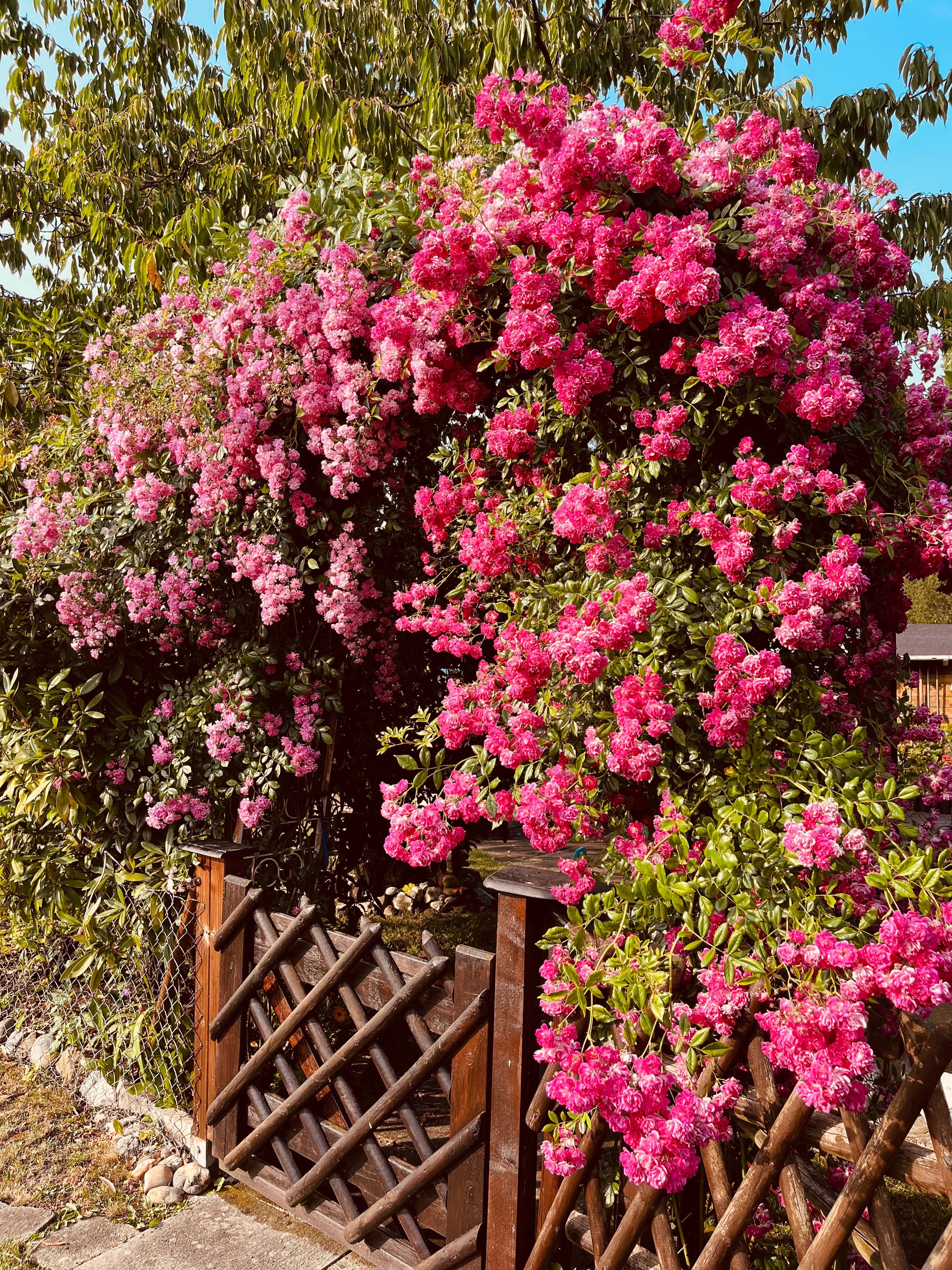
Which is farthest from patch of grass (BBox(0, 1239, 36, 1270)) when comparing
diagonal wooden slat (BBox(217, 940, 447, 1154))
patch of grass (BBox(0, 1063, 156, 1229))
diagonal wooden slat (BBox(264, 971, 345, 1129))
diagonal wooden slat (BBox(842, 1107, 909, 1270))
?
diagonal wooden slat (BBox(842, 1107, 909, 1270))

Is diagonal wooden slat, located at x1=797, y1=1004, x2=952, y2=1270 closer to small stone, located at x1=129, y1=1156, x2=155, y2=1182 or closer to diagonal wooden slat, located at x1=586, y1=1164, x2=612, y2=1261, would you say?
diagonal wooden slat, located at x1=586, y1=1164, x2=612, y2=1261

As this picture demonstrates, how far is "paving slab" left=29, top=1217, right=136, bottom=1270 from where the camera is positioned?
8.74 feet

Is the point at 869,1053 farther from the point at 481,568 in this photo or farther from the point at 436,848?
the point at 481,568

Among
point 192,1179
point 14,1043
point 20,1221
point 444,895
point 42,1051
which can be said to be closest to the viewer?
point 20,1221

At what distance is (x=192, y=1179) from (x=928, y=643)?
22.4 metres

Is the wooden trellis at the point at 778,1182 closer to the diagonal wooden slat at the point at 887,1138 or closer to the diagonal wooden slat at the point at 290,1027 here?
the diagonal wooden slat at the point at 887,1138

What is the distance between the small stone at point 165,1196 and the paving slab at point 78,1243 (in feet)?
0.39

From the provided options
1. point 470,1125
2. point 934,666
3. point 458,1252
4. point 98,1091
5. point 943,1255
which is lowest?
point 98,1091

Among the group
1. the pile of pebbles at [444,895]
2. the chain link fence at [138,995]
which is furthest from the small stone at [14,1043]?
the pile of pebbles at [444,895]

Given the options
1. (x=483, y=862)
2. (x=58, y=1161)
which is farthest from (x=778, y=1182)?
(x=483, y=862)

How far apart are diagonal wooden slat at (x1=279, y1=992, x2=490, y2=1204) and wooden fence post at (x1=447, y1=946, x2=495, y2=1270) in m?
0.03

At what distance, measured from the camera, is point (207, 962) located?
3.17 m

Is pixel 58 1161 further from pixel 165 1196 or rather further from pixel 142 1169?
pixel 165 1196

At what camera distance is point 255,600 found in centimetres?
346
